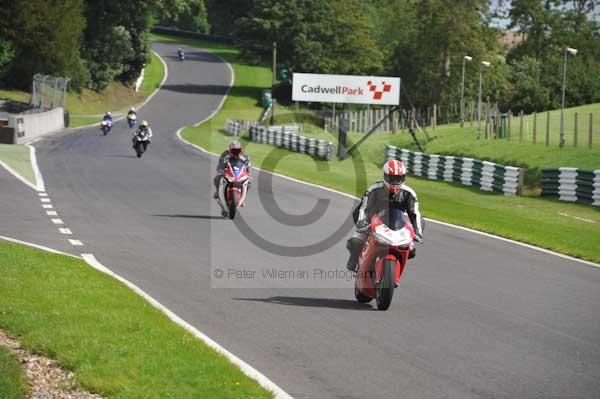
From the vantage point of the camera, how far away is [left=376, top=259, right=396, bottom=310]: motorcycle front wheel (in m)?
12.1

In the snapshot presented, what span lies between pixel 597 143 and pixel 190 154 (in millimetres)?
17560

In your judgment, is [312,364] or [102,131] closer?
[312,364]

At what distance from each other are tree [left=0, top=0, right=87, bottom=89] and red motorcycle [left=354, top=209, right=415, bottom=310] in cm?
6200

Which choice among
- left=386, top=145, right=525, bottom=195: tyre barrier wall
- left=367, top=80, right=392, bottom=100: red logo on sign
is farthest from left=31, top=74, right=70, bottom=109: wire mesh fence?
left=386, top=145, right=525, bottom=195: tyre barrier wall

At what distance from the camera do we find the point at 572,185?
35.2 meters

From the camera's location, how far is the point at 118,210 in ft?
77.2

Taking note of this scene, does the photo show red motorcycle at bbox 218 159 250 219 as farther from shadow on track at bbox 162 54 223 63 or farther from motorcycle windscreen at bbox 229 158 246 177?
shadow on track at bbox 162 54 223 63

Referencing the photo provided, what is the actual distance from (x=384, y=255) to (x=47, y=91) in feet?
177

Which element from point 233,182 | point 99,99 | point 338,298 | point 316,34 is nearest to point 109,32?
point 99,99

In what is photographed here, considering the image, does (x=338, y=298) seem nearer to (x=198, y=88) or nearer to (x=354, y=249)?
(x=354, y=249)

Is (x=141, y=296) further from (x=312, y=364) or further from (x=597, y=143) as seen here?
(x=597, y=143)

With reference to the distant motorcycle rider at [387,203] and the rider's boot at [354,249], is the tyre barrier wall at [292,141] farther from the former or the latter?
the distant motorcycle rider at [387,203]

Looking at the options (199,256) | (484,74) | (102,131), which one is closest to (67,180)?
(199,256)
